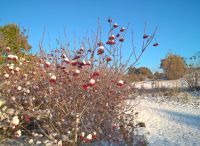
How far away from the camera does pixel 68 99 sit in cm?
313

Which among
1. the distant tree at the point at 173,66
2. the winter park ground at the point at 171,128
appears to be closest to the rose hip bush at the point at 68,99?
the winter park ground at the point at 171,128

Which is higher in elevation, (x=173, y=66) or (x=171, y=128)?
(x=173, y=66)

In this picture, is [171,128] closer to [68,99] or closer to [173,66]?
[68,99]

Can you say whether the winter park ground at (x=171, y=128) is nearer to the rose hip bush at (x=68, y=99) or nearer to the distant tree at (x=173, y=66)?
the rose hip bush at (x=68, y=99)

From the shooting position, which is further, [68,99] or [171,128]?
[171,128]

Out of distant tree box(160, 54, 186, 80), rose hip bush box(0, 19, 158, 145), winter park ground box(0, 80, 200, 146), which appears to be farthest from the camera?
distant tree box(160, 54, 186, 80)

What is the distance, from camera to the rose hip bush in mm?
2951

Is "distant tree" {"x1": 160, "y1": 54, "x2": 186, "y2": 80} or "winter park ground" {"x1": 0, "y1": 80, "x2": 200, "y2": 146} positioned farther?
"distant tree" {"x1": 160, "y1": 54, "x2": 186, "y2": 80}

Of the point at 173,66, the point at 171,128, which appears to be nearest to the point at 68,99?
the point at 171,128

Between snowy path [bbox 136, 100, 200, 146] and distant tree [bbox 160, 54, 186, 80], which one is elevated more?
distant tree [bbox 160, 54, 186, 80]

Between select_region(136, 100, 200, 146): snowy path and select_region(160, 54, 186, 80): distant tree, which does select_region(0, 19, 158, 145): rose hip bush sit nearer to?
select_region(136, 100, 200, 146): snowy path

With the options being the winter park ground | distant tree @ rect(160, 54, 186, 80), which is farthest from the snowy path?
distant tree @ rect(160, 54, 186, 80)

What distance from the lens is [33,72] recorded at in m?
4.24

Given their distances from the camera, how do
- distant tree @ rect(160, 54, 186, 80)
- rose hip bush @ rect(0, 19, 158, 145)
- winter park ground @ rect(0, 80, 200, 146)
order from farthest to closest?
distant tree @ rect(160, 54, 186, 80)
winter park ground @ rect(0, 80, 200, 146)
rose hip bush @ rect(0, 19, 158, 145)
